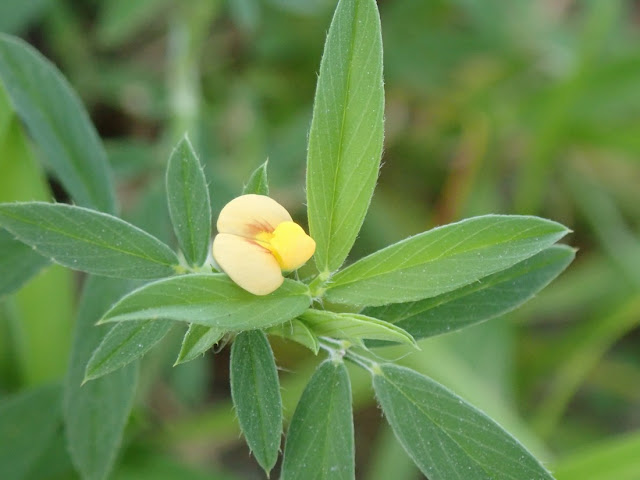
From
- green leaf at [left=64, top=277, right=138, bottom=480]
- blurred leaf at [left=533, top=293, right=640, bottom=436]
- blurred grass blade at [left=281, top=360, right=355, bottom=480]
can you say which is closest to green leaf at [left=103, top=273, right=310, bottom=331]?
blurred grass blade at [left=281, top=360, right=355, bottom=480]

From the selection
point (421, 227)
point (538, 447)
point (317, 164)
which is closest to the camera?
point (317, 164)

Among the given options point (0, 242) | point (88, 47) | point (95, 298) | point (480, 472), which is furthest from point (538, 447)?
point (88, 47)

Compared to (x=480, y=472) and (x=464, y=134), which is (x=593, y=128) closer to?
(x=464, y=134)

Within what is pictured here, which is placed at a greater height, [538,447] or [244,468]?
[538,447]

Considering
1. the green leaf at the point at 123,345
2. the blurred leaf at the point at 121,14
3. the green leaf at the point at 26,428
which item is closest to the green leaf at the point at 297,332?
the green leaf at the point at 123,345

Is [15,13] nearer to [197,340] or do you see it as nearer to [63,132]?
[63,132]

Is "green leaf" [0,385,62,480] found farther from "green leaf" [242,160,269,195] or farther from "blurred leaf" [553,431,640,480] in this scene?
"blurred leaf" [553,431,640,480]

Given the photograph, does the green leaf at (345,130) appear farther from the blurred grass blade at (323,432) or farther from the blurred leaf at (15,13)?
the blurred leaf at (15,13)
